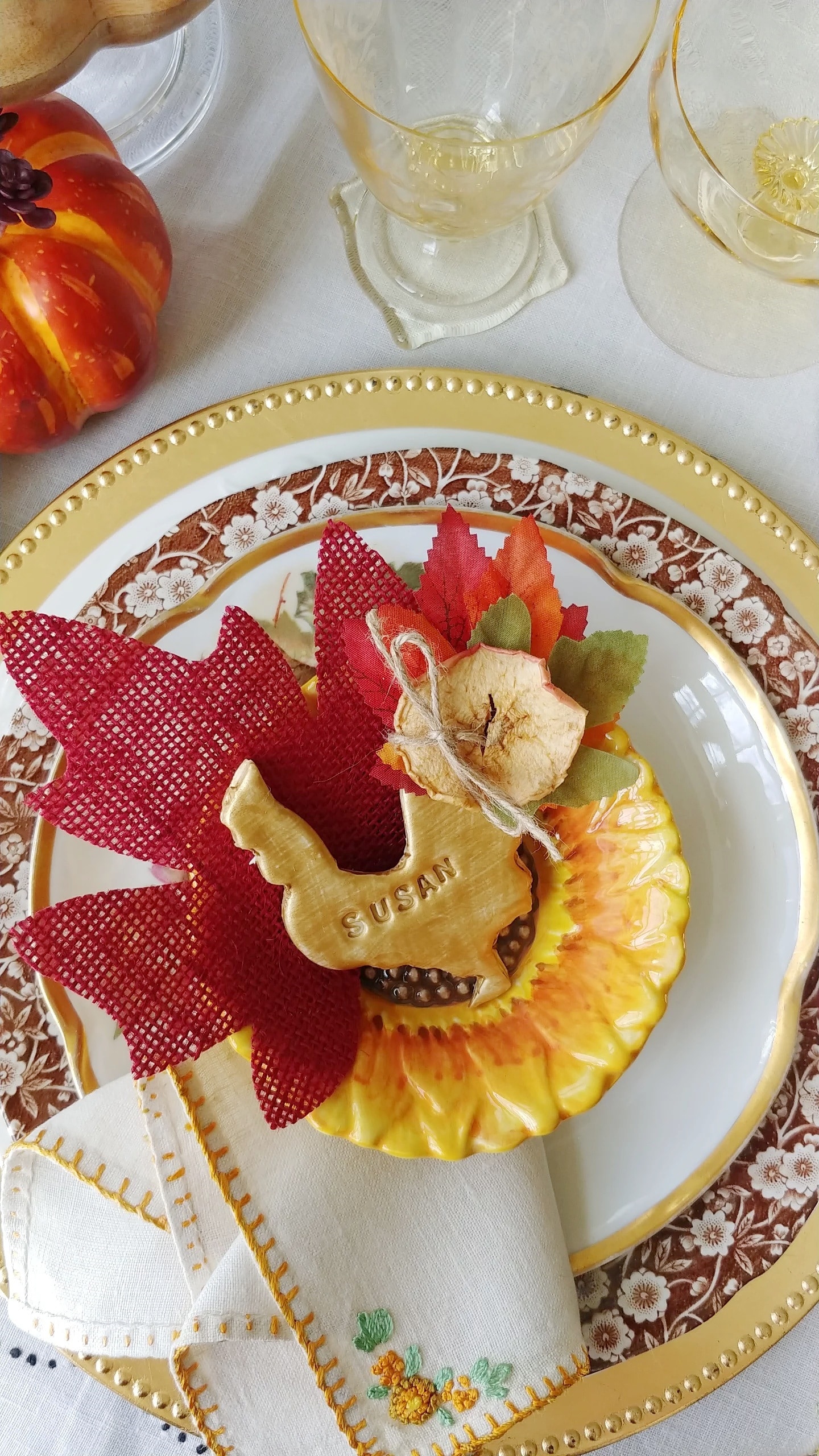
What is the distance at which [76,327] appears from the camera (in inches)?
16.0

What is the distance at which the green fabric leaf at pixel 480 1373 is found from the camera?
0.34m

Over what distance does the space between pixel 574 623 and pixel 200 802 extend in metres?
0.12

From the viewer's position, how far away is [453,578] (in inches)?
11.4

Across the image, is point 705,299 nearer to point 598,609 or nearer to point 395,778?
point 598,609

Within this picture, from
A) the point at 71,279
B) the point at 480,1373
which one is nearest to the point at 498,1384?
the point at 480,1373

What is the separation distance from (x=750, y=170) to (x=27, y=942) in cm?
46

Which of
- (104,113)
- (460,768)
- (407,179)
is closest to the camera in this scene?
(460,768)

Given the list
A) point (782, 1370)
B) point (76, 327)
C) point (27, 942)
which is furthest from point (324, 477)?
point (782, 1370)

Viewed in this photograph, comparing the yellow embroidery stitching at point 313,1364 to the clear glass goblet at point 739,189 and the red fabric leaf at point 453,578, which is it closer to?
the red fabric leaf at point 453,578

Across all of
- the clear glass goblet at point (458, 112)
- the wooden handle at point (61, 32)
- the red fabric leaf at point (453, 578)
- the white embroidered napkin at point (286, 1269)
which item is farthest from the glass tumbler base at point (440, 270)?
the white embroidered napkin at point (286, 1269)

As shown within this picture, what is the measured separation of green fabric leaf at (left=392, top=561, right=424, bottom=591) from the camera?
1.33ft

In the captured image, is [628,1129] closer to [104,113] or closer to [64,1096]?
[64,1096]

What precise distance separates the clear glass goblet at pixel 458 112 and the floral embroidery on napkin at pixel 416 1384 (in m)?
0.40

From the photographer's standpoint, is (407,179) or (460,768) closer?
(460,768)
